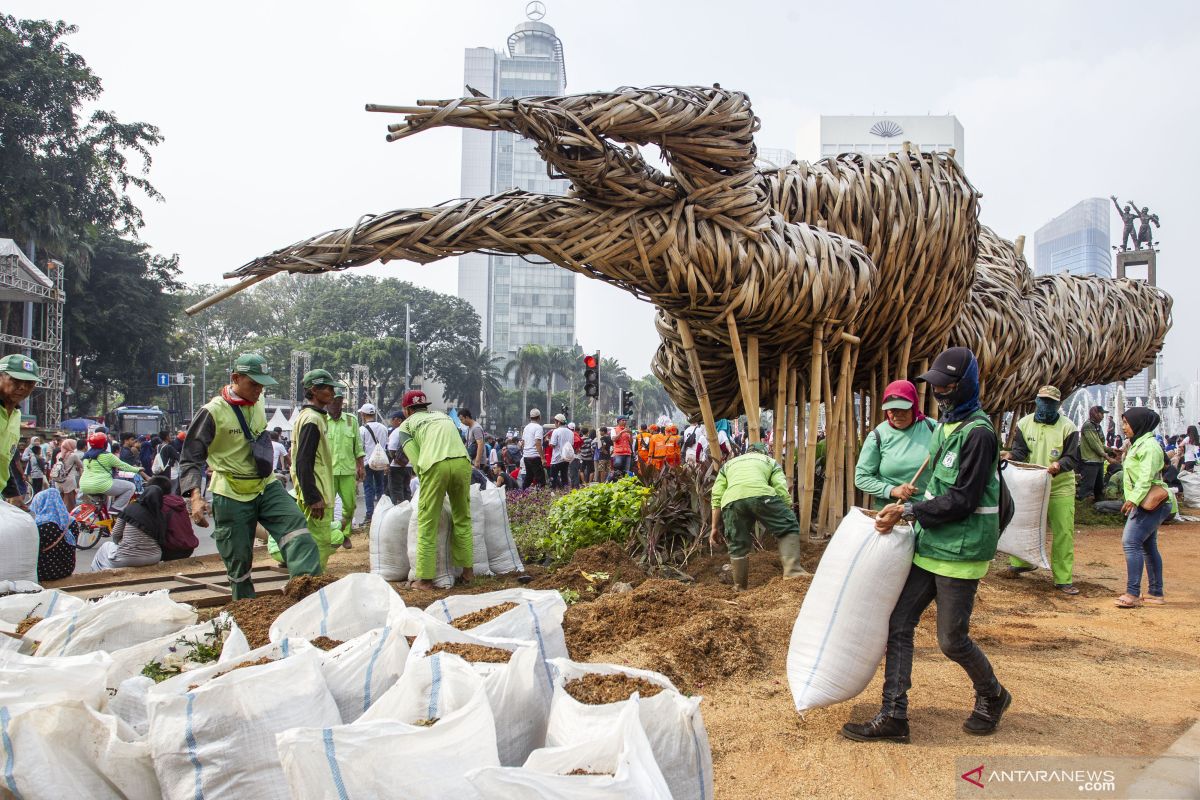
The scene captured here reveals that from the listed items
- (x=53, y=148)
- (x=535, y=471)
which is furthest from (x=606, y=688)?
(x=53, y=148)

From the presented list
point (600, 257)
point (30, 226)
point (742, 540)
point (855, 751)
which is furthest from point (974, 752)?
point (30, 226)

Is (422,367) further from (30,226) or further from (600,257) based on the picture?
(600,257)

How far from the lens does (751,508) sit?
638 cm

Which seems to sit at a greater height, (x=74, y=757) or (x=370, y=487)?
(x=74, y=757)

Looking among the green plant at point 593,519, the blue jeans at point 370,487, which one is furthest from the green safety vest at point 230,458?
the blue jeans at point 370,487

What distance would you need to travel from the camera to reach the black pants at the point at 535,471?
16578 millimetres

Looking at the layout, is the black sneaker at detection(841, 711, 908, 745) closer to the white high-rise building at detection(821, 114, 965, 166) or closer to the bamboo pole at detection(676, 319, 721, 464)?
the bamboo pole at detection(676, 319, 721, 464)

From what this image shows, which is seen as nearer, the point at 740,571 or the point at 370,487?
the point at 740,571

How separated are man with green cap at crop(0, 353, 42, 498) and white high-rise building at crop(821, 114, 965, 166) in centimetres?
8125

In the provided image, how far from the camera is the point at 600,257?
20.2ft

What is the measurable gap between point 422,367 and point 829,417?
5770 centimetres

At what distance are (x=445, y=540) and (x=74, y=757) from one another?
465 centimetres

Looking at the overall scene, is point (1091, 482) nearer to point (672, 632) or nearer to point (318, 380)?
point (672, 632)

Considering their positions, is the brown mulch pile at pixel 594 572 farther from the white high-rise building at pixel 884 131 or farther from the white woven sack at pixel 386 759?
the white high-rise building at pixel 884 131
